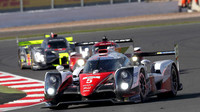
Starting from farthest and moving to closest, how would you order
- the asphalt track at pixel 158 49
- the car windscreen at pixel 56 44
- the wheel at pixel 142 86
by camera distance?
1. the car windscreen at pixel 56 44
2. the wheel at pixel 142 86
3. the asphalt track at pixel 158 49

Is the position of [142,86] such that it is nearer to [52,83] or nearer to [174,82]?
[174,82]

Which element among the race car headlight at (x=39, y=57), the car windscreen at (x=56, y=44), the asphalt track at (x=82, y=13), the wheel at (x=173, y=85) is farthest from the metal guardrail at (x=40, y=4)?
the wheel at (x=173, y=85)

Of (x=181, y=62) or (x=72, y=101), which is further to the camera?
(x=181, y=62)

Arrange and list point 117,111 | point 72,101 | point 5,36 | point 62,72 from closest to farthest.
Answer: point 117,111 → point 72,101 → point 62,72 → point 5,36

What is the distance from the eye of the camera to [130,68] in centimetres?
1253

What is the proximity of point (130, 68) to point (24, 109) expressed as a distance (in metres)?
2.95

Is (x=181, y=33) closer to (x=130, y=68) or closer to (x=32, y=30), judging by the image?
(x=32, y=30)

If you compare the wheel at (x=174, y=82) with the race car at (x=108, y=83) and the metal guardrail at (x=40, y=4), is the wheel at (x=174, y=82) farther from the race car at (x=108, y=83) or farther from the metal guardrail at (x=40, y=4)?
→ the metal guardrail at (x=40, y=4)

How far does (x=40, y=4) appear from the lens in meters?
41.3

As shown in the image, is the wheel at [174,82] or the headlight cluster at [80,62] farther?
the headlight cluster at [80,62]

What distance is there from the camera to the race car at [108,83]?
12.2m

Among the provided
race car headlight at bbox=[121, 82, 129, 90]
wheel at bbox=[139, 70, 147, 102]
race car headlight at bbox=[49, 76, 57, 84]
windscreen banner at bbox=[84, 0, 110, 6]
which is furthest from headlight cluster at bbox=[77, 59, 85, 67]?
windscreen banner at bbox=[84, 0, 110, 6]

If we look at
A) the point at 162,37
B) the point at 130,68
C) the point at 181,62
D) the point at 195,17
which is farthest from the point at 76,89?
the point at 195,17

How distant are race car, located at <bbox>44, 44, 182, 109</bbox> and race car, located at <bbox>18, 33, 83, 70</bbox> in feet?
29.1
